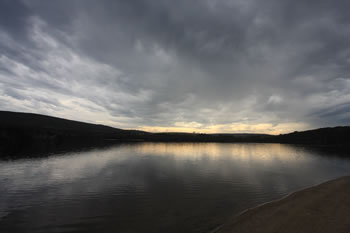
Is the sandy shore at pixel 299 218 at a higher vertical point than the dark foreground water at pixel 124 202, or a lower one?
higher

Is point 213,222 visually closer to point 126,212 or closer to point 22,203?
point 126,212

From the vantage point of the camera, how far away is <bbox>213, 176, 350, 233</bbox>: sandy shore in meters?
10.1

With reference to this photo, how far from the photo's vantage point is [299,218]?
11586 mm

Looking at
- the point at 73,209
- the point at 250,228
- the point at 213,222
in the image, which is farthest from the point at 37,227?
the point at 250,228

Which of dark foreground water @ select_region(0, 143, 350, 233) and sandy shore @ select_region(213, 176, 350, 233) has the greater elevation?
sandy shore @ select_region(213, 176, 350, 233)

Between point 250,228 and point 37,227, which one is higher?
point 250,228

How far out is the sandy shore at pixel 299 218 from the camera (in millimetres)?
10109

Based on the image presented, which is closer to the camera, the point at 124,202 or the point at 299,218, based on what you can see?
the point at 299,218

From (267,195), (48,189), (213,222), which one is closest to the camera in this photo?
(213,222)

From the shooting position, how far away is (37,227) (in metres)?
11.9

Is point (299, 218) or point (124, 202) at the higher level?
point (299, 218)

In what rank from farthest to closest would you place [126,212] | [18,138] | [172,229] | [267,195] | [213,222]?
[18,138] < [267,195] < [126,212] < [213,222] < [172,229]

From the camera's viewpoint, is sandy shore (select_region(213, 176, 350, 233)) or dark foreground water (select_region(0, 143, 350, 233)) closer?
sandy shore (select_region(213, 176, 350, 233))

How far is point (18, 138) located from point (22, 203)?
135057 millimetres
